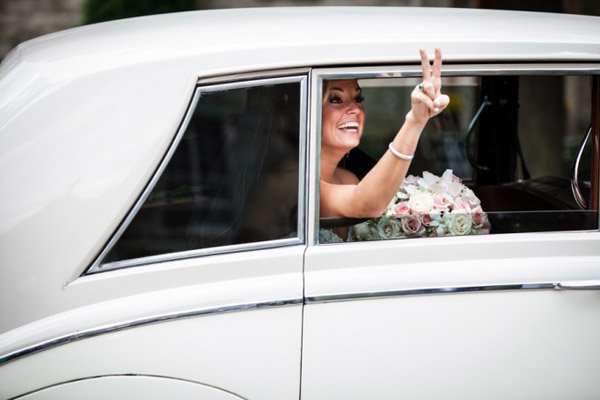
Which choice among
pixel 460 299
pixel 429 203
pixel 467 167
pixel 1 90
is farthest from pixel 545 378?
pixel 1 90

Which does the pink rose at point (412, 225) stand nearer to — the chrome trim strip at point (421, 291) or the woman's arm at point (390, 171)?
the woman's arm at point (390, 171)

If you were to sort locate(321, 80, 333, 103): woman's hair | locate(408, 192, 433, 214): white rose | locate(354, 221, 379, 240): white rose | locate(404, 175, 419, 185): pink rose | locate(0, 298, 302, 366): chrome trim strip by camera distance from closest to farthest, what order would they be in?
locate(0, 298, 302, 366): chrome trim strip, locate(321, 80, 333, 103): woman's hair, locate(354, 221, 379, 240): white rose, locate(408, 192, 433, 214): white rose, locate(404, 175, 419, 185): pink rose

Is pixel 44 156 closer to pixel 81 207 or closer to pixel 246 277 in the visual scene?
pixel 81 207

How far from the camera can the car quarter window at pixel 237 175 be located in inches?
87.4

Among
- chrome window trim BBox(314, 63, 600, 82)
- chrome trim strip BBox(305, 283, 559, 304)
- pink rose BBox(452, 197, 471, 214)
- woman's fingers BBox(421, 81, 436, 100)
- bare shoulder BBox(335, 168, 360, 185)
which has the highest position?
chrome window trim BBox(314, 63, 600, 82)

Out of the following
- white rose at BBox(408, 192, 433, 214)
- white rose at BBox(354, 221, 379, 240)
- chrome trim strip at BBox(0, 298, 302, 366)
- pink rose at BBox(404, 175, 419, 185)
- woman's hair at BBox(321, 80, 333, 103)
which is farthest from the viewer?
pink rose at BBox(404, 175, 419, 185)

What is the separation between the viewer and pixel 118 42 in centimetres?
228

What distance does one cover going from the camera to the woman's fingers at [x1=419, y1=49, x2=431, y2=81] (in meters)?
2.19

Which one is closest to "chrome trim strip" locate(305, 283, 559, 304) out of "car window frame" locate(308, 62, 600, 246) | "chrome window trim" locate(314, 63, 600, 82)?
"car window frame" locate(308, 62, 600, 246)

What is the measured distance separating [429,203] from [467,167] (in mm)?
1052

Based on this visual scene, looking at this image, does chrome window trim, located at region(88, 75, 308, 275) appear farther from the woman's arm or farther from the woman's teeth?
the woman's teeth

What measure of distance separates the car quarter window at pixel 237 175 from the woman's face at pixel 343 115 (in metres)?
0.23

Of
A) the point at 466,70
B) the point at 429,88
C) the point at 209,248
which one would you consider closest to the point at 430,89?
the point at 429,88

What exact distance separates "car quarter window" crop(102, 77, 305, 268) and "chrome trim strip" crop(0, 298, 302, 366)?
0.19m
